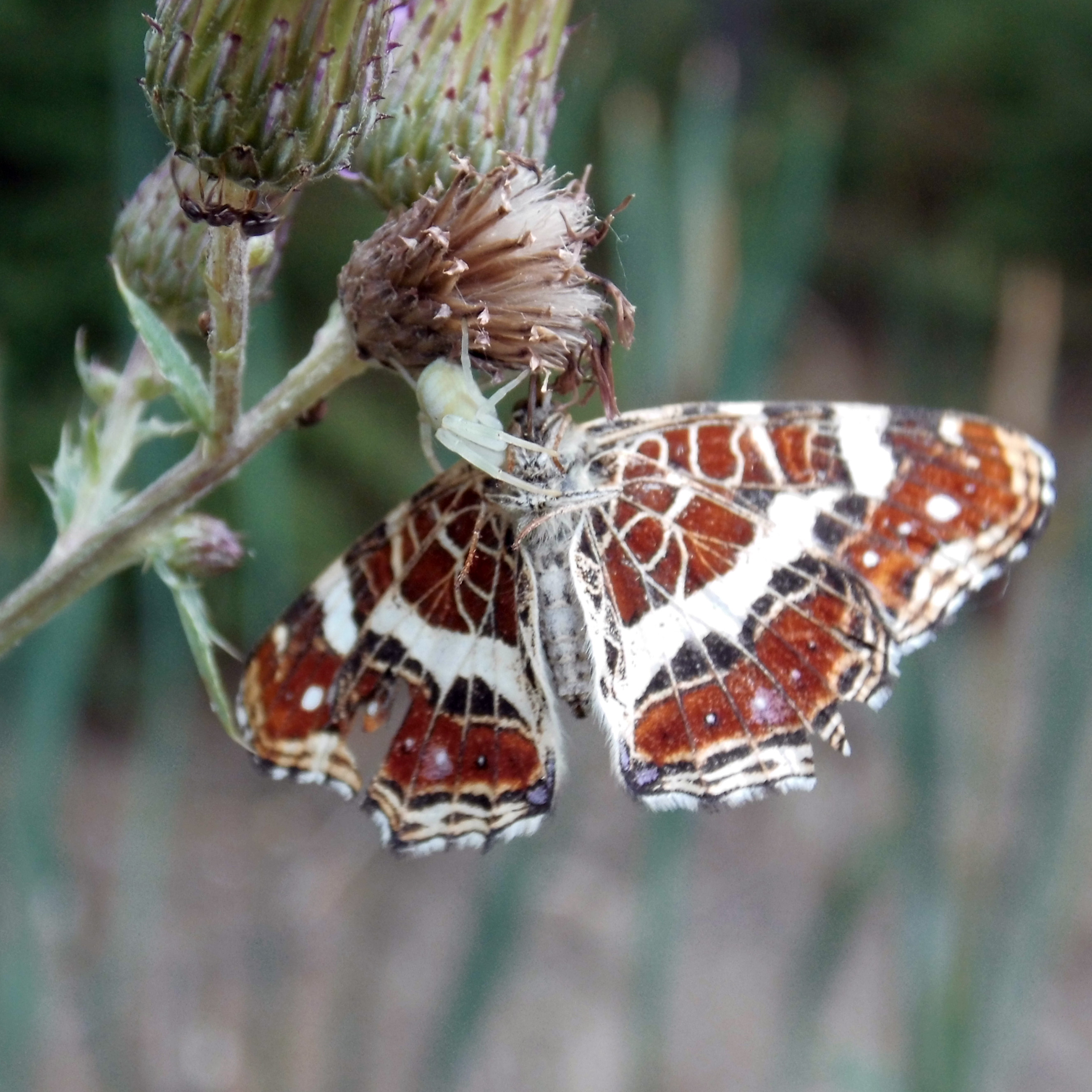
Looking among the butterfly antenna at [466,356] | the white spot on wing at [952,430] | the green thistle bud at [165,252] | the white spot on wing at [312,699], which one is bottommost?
the white spot on wing at [312,699]

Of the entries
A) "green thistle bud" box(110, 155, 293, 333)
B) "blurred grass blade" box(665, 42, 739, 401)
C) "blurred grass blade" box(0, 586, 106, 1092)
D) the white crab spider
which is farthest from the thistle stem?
"blurred grass blade" box(665, 42, 739, 401)

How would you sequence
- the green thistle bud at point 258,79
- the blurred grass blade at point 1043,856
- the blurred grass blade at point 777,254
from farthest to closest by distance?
1. the blurred grass blade at point 777,254
2. the blurred grass blade at point 1043,856
3. the green thistle bud at point 258,79

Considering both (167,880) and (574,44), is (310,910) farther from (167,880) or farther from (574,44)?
(574,44)

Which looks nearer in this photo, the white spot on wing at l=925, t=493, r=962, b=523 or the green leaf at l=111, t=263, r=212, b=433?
the green leaf at l=111, t=263, r=212, b=433

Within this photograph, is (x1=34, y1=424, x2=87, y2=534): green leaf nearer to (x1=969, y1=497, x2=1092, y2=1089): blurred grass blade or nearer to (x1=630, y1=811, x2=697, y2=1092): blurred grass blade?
(x1=630, y1=811, x2=697, y2=1092): blurred grass blade

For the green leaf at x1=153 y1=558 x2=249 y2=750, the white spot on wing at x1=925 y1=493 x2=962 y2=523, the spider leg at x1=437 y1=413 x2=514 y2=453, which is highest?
the spider leg at x1=437 y1=413 x2=514 y2=453

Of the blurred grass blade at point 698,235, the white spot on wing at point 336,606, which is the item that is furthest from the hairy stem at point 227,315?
the blurred grass blade at point 698,235

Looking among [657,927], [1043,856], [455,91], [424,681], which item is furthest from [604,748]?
[455,91]

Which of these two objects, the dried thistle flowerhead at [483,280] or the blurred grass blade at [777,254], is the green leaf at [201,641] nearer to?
the dried thistle flowerhead at [483,280]
